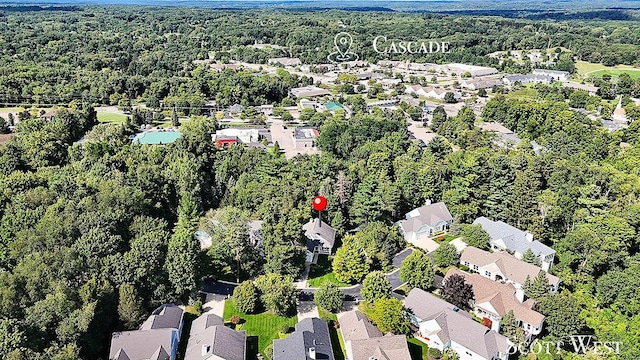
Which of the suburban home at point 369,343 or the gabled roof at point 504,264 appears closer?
the suburban home at point 369,343

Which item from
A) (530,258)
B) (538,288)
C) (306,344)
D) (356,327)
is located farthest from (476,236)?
(306,344)

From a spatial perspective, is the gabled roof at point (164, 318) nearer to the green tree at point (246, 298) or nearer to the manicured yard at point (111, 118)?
the green tree at point (246, 298)

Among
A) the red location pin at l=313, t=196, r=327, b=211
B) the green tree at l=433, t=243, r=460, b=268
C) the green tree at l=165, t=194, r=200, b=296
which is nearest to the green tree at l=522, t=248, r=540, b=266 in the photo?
the green tree at l=433, t=243, r=460, b=268

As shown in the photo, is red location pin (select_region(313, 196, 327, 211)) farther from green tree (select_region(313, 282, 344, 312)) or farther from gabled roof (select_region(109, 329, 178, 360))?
gabled roof (select_region(109, 329, 178, 360))

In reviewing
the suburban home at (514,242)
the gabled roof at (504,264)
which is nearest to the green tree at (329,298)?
the gabled roof at (504,264)

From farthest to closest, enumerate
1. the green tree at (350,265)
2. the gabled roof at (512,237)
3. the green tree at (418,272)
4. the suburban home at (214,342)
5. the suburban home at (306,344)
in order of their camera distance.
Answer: the gabled roof at (512,237), the green tree at (350,265), the green tree at (418,272), the suburban home at (306,344), the suburban home at (214,342)

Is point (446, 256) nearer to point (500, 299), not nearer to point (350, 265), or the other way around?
point (500, 299)

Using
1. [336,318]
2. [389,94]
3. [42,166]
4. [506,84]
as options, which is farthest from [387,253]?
[506,84]
